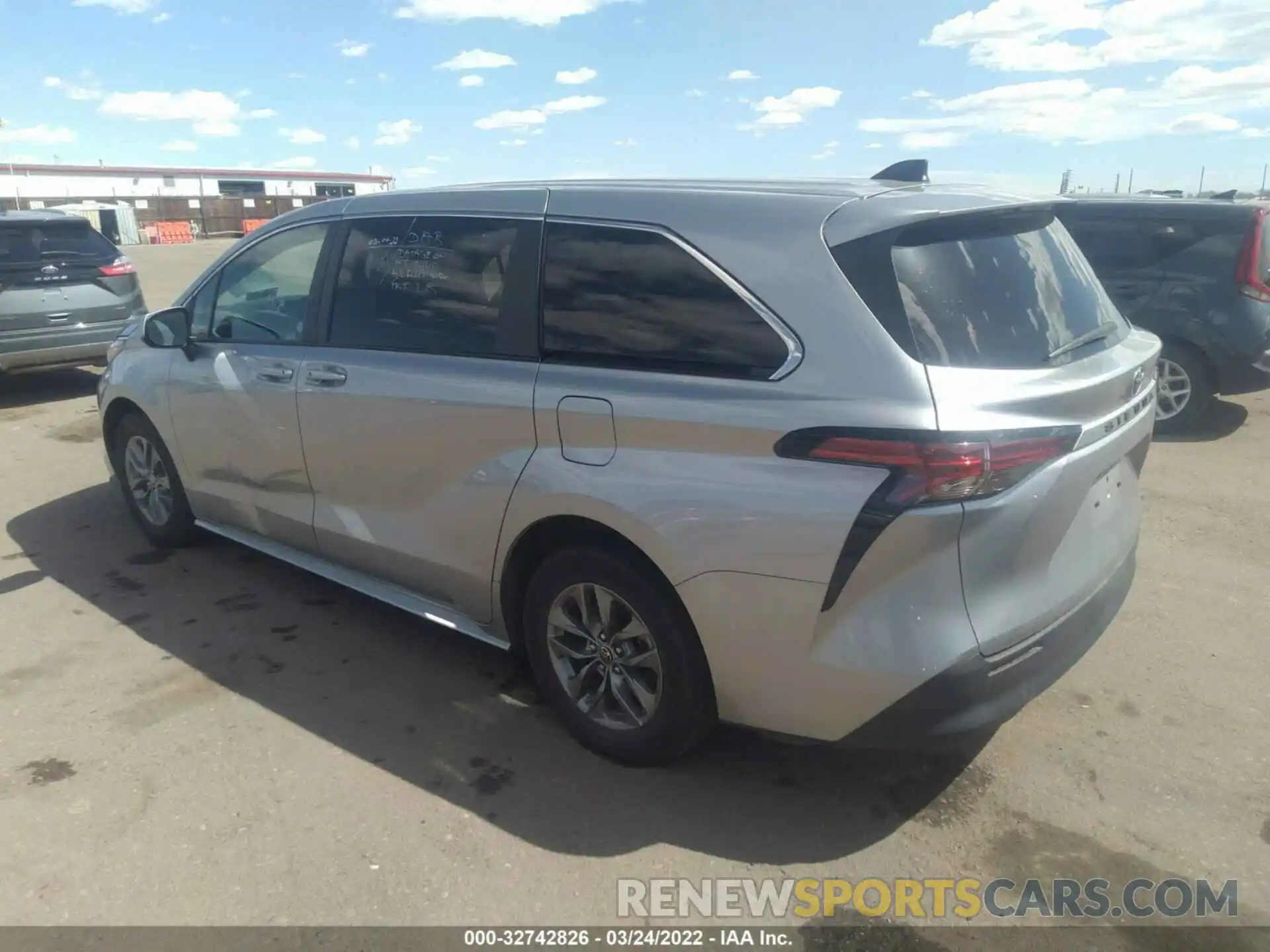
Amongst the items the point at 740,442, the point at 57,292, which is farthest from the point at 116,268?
the point at 740,442

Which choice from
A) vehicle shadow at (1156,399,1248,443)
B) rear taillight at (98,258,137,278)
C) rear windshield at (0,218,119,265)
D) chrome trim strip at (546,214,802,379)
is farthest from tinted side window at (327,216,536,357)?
→ rear taillight at (98,258,137,278)

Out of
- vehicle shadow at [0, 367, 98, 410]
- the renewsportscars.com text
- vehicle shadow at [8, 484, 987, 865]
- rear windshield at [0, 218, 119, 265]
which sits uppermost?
rear windshield at [0, 218, 119, 265]

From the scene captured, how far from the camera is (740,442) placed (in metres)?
2.61

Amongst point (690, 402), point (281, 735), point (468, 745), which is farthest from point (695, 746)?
point (281, 735)

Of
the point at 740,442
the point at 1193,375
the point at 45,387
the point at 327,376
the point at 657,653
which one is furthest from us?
the point at 45,387

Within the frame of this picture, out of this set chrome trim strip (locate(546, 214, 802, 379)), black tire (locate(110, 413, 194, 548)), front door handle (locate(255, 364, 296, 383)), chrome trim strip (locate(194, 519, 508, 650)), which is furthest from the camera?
black tire (locate(110, 413, 194, 548))

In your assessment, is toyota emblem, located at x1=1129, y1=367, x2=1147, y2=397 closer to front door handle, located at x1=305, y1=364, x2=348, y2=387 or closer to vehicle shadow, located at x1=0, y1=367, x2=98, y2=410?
front door handle, located at x1=305, y1=364, x2=348, y2=387

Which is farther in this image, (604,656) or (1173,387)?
(1173,387)

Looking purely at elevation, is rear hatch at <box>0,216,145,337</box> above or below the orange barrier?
below

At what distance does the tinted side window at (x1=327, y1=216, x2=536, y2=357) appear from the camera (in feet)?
10.9

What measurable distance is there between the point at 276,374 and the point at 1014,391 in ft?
9.86

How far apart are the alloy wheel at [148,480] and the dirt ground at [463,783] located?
696 mm

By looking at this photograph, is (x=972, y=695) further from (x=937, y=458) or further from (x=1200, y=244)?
(x=1200, y=244)

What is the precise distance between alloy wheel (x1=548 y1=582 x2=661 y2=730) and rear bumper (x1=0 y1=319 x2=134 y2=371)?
6758mm
